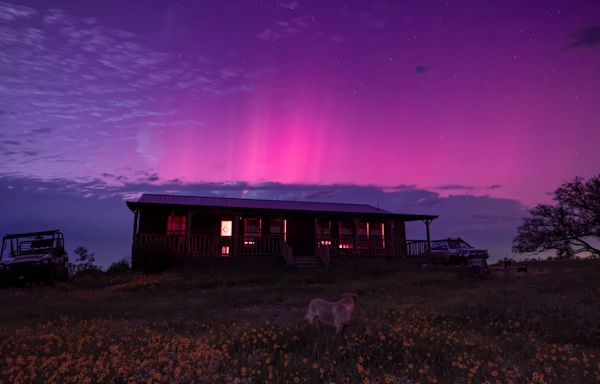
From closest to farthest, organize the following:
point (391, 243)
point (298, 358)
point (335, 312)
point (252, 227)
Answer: point (298, 358), point (335, 312), point (391, 243), point (252, 227)

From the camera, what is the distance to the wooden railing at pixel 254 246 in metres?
29.3

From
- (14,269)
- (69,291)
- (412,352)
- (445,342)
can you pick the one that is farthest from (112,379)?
(14,269)

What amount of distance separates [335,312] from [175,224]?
27.2 m

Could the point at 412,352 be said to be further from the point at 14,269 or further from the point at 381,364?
the point at 14,269

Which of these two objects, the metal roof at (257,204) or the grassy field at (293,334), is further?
the metal roof at (257,204)

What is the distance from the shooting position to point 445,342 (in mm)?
A: 7695

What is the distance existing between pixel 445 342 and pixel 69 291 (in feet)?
60.2

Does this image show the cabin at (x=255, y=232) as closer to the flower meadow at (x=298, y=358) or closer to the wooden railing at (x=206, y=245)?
the wooden railing at (x=206, y=245)

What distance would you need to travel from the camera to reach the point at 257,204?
120ft

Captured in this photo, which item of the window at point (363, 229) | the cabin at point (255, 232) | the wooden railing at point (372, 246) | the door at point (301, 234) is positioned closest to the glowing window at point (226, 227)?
the cabin at point (255, 232)

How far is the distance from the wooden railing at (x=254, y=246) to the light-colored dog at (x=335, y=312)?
20270mm

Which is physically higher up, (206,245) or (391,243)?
(391,243)

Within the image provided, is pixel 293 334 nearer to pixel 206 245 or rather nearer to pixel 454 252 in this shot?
pixel 206 245

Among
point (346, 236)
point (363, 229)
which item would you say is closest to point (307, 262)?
point (346, 236)
